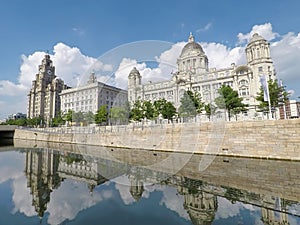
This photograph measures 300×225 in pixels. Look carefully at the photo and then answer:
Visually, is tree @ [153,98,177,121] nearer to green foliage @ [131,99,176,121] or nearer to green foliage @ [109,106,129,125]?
green foliage @ [131,99,176,121]

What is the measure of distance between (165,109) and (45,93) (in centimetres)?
7256

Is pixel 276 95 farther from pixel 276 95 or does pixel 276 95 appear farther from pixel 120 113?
pixel 120 113

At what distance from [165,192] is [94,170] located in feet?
18.8

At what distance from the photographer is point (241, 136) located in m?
13.6

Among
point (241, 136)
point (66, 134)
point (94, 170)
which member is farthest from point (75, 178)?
point (66, 134)

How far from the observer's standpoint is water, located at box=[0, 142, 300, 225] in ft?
16.1

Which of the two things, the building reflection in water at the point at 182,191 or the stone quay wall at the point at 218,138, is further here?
the stone quay wall at the point at 218,138

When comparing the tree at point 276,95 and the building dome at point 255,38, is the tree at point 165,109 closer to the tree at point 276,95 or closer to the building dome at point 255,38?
the tree at point 276,95

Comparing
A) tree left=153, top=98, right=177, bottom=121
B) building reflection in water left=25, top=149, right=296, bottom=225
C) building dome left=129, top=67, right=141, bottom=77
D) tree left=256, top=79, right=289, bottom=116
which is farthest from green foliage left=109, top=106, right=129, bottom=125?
tree left=256, top=79, right=289, bottom=116

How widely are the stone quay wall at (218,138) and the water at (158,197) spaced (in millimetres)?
2382

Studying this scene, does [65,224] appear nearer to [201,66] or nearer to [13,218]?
[13,218]

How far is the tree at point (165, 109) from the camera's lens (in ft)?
69.5

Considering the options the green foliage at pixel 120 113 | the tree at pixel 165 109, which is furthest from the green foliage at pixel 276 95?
the green foliage at pixel 120 113

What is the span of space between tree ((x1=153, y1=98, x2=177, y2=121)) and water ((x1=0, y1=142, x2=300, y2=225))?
11.8 metres
